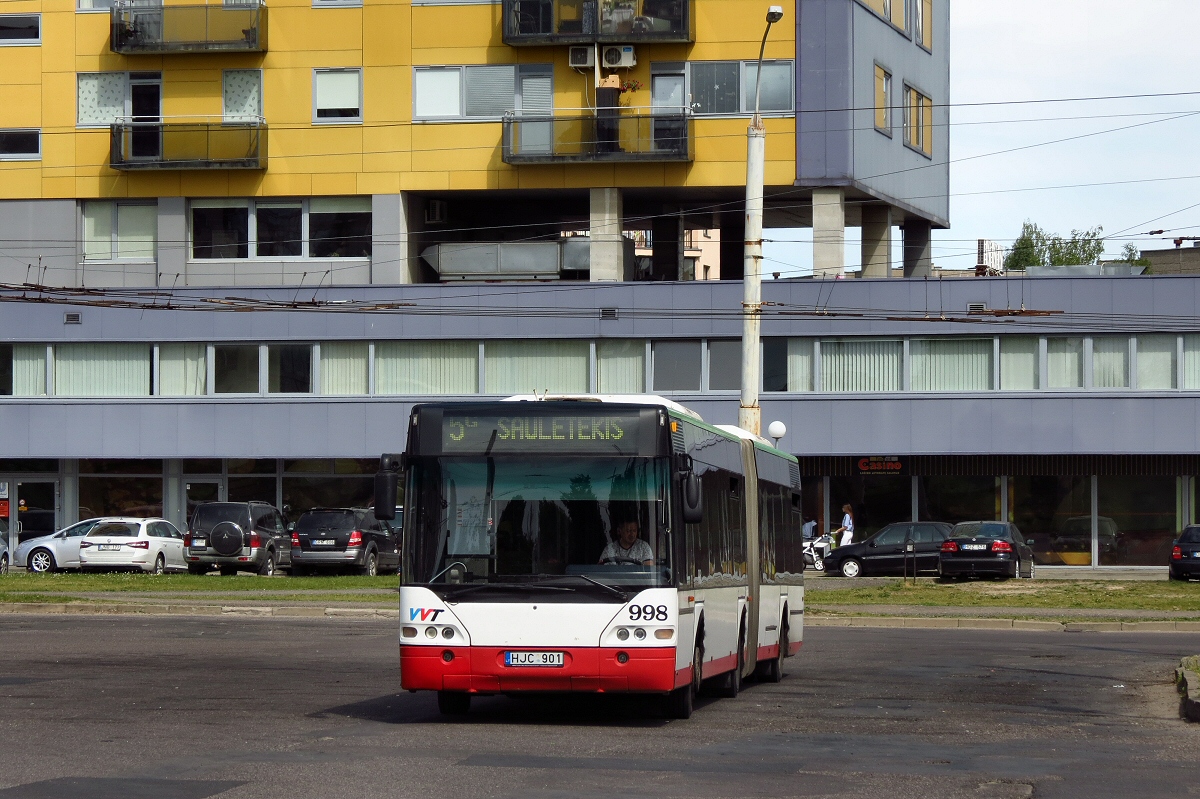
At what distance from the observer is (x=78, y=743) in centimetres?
1166

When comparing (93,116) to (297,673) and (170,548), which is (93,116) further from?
(297,673)

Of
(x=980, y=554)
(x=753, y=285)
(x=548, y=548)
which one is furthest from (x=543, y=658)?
(x=980, y=554)

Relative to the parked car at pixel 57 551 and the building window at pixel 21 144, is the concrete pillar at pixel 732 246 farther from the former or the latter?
the parked car at pixel 57 551

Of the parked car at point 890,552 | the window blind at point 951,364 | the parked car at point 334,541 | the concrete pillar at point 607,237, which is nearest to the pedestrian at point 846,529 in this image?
the parked car at point 890,552

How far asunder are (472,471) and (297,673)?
5129mm

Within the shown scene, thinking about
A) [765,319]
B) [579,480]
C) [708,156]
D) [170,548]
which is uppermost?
[708,156]

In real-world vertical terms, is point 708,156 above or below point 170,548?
above

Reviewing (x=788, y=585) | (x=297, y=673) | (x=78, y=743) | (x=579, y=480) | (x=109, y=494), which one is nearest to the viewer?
(x=78, y=743)

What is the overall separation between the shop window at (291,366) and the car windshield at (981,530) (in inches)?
708

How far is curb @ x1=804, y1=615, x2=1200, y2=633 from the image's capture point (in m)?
26.0

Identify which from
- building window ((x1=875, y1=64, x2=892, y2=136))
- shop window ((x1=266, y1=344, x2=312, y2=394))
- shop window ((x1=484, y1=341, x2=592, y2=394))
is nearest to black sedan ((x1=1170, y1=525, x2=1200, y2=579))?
building window ((x1=875, y1=64, x2=892, y2=136))

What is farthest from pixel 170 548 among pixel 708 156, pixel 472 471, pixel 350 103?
pixel 472 471

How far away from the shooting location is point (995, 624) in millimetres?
26578

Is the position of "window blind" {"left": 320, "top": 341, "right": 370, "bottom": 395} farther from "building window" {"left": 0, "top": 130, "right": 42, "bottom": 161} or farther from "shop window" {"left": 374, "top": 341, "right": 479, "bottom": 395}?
"building window" {"left": 0, "top": 130, "right": 42, "bottom": 161}
